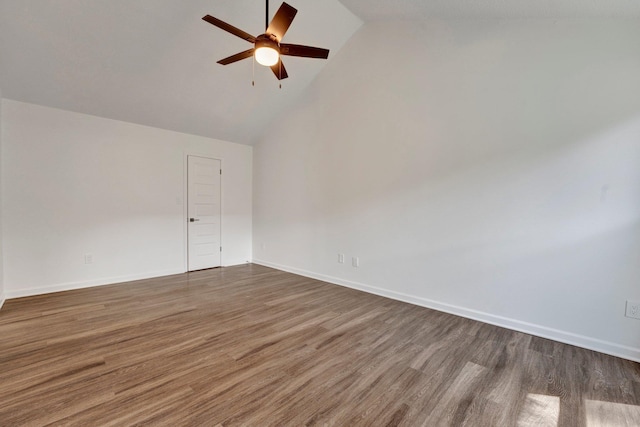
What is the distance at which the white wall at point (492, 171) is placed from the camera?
2449 millimetres

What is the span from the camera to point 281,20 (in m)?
2.21

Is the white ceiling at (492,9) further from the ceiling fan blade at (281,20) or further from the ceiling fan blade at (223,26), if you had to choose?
the ceiling fan blade at (223,26)

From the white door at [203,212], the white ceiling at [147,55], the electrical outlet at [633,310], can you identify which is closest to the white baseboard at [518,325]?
the electrical outlet at [633,310]

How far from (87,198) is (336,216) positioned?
371 cm

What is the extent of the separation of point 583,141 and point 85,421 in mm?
4286

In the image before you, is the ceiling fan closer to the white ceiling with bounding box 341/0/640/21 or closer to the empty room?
the empty room

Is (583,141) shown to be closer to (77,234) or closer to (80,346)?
(80,346)

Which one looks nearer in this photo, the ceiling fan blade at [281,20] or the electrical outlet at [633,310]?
the ceiling fan blade at [281,20]

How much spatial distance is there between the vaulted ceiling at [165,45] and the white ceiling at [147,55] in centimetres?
1

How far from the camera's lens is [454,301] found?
331 centimetres

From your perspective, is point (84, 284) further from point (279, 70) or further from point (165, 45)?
point (279, 70)

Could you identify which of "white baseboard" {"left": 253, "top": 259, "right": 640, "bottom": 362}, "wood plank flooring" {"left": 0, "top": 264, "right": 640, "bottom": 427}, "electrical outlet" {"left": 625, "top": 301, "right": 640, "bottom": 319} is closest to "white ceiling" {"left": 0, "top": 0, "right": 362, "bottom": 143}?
"wood plank flooring" {"left": 0, "top": 264, "right": 640, "bottom": 427}

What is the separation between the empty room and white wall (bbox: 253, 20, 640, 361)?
0.02 metres

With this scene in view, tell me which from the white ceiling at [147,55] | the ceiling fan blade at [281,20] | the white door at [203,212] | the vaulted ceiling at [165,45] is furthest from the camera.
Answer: the white door at [203,212]
